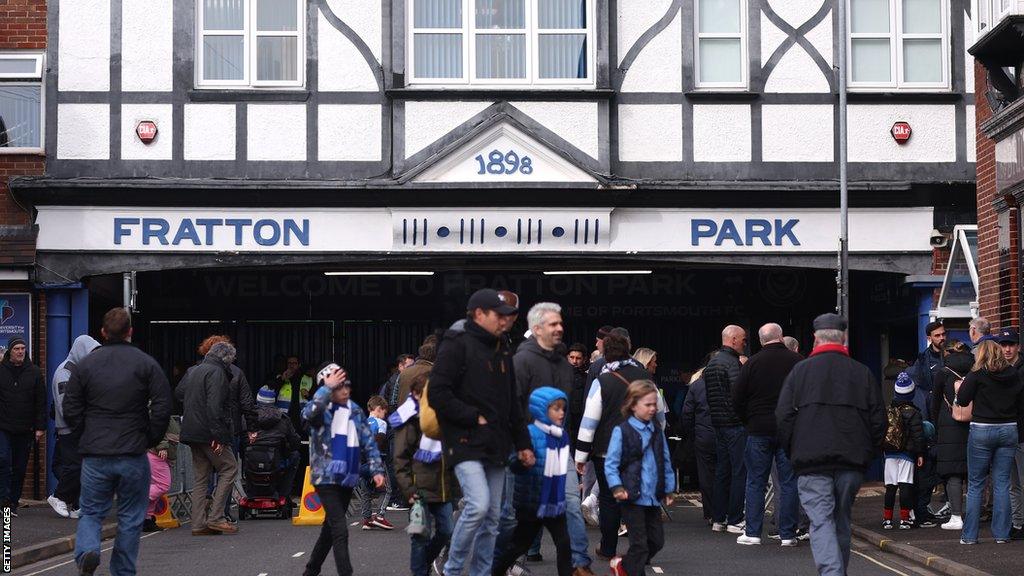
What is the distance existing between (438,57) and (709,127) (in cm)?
351

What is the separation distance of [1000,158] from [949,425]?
320 centimetres

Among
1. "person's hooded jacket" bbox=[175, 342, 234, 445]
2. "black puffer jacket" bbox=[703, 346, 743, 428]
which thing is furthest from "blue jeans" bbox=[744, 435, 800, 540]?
"person's hooded jacket" bbox=[175, 342, 234, 445]

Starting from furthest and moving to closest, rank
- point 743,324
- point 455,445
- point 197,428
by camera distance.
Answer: point 743,324 → point 197,428 → point 455,445

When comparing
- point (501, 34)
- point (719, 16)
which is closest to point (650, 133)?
point (719, 16)

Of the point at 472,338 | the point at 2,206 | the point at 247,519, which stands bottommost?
the point at 247,519

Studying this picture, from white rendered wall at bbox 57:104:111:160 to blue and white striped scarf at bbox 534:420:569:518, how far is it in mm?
10712

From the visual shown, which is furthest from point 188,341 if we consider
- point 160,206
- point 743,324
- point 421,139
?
point 743,324

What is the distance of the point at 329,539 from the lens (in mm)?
10812

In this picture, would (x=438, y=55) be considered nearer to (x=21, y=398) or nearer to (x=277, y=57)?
(x=277, y=57)

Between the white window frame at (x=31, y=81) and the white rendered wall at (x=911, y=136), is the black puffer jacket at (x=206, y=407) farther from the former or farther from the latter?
the white rendered wall at (x=911, y=136)

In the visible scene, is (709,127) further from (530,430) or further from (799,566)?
(530,430)

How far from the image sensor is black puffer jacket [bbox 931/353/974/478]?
47.4 feet

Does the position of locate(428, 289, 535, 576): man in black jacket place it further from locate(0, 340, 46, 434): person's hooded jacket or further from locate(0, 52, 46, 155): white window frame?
locate(0, 52, 46, 155): white window frame

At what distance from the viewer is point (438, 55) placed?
20047mm
